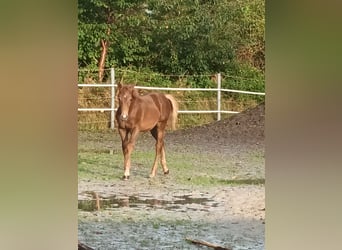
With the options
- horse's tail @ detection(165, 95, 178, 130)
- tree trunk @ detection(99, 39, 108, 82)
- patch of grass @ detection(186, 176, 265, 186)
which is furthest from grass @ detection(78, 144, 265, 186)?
tree trunk @ detection(99, 39, 108, 82)

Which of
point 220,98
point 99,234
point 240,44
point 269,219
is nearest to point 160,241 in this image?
point 99,234

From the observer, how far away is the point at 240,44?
2.92 meters

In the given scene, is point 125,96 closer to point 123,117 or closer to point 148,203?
point 123,117

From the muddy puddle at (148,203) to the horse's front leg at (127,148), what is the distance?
0.12 m

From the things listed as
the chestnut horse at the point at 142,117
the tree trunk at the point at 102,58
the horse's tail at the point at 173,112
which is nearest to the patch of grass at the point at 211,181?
the chestnut horse at the point at 142,117

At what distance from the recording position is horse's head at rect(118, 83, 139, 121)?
290 centimetres

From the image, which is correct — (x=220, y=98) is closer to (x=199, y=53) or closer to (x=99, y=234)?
(x=199, y=53)

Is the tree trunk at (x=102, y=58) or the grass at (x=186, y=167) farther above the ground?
the tree trunk at (x=102, y=58)

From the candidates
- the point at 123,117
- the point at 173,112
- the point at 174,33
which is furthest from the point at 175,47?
the point at 123,117

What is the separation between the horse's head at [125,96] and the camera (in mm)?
2896

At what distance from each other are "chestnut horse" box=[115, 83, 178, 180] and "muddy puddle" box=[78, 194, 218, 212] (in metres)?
0.12

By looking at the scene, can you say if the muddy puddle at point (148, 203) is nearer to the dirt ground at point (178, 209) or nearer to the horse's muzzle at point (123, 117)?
the dirt ground at point (178, 209)

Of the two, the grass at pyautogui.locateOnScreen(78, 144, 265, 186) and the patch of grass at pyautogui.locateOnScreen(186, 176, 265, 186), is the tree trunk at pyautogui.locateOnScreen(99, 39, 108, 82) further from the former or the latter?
the patch of grass at pyautogui.locateOnScreen(186, 176, 265, 186)
